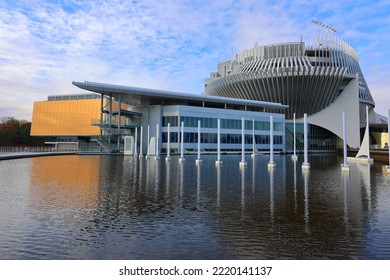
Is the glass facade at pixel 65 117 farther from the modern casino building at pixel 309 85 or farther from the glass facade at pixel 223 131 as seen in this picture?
the modern casino building at pixel 309 85

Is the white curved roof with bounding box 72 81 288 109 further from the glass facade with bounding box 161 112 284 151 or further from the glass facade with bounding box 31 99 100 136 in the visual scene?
the glass facade with bounding box 31 99 100 136

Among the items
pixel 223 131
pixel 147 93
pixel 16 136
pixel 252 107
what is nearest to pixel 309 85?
pixel 252 107

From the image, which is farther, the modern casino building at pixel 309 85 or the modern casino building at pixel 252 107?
the modern casino building at pixel 309 85

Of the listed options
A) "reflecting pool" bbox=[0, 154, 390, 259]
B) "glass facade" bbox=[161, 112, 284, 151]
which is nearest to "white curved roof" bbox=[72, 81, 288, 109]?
"glass facade" bbox=[161, 112, 284, 151]

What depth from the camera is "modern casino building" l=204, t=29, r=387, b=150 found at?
77500mm

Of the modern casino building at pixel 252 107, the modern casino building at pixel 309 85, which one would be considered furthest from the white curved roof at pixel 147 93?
the modern casino building at pixel 309 85

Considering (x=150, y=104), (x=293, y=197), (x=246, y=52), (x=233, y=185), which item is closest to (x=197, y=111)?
(x=150, y=104)

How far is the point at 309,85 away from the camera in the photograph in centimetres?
7856

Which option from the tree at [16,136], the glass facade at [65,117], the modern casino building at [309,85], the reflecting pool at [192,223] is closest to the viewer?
the reflecting pool at [192,223]

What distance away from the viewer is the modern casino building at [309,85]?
77500mm

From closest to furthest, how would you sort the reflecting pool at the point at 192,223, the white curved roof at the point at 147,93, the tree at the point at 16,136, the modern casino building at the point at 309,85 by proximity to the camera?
1. the reflecting pool at the point at 192,223
2. the white curved roof at the point at 147,93
3. the modern casino building at the point at 309,85
4. the tree at the point at 16,136

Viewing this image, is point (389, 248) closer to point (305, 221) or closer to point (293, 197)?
point (305, 221)
